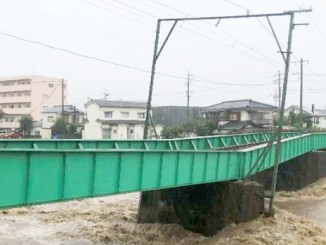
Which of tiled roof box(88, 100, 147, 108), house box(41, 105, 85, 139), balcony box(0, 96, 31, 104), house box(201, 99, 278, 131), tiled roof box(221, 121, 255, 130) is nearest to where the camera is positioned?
tiled roof box(221, 121, 255, 130)

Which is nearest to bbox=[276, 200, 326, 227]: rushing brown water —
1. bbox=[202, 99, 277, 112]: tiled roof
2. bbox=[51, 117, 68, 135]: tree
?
bbox=[202, 99, 277, 112]: tiled roof

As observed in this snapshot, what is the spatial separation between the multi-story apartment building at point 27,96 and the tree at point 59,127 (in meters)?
20.5

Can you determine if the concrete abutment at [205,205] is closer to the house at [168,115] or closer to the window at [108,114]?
the window at [108,114]

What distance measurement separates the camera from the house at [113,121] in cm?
5766

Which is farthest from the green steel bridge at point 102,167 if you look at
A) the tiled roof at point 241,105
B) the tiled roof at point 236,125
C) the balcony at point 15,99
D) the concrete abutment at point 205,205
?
the balcony at point 15,99

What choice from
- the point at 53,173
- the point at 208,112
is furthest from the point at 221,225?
the point at 208,112

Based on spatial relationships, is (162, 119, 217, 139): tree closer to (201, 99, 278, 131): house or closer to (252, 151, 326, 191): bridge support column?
(201, 99, 278, 131): house

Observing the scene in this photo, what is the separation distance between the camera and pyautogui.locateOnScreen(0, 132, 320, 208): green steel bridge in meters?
10.6

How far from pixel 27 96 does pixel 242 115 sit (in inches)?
1791

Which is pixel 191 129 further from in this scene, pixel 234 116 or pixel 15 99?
pixel 15 99

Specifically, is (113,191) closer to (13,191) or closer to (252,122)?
(13,191)

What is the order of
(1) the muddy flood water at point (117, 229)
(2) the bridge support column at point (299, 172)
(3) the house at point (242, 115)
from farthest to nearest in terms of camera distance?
(3) the house at point (242, 115)
(2) the bridge support column at point (299, 172)
(1) the muddy flood water at point (117, 229)

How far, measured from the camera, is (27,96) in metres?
83.1

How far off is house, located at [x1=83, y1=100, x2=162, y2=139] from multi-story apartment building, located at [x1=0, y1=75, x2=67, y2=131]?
25.7 m
